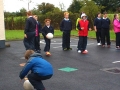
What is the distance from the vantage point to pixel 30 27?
11148 millimetres

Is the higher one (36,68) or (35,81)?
(36,68)

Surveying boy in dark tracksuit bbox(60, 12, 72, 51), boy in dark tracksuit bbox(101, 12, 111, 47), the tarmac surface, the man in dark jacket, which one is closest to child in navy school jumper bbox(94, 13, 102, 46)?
boy in dark tracksuit bbox(101, 12, 111, 47)

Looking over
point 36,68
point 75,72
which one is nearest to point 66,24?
point 75,72

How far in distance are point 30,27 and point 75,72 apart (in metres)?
3.46

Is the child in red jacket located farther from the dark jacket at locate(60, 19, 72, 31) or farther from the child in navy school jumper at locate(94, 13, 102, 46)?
the child in navy school jumper at locate(94, 13, 102, 46)

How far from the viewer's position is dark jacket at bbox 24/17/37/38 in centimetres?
1102

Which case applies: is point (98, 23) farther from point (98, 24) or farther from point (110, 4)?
point (110, 4)

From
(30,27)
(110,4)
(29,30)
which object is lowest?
(29,30)

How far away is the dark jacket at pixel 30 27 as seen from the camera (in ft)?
36.1

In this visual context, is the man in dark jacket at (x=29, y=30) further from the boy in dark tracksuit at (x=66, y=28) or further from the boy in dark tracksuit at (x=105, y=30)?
the boy in dark tracksuit at (x=105, y=30)

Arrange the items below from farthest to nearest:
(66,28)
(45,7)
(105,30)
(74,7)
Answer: (74,7) → (45,7) → (105,30) → (66,28)

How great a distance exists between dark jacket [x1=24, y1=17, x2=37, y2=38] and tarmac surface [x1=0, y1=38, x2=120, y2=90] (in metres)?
1.08

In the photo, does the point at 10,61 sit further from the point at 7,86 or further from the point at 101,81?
the point at 101,81

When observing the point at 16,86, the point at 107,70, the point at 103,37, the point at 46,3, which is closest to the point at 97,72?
the point at 107,70
